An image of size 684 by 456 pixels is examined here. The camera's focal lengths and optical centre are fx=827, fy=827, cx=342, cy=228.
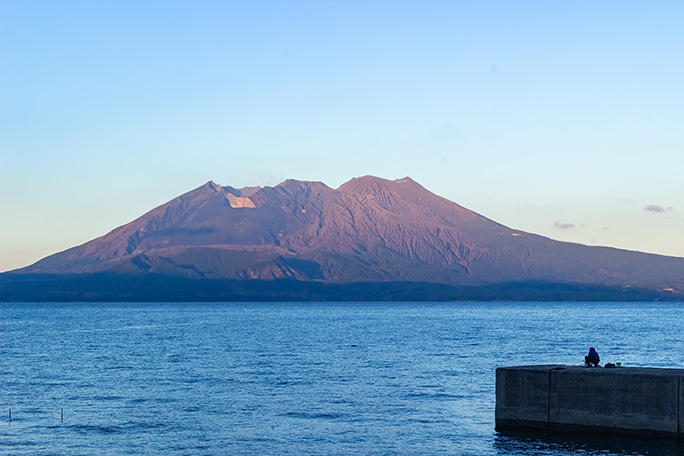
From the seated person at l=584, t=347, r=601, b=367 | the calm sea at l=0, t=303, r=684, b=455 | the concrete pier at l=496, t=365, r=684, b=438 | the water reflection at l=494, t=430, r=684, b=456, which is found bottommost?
the calm sea at l=0, t=303, r=684, b=455

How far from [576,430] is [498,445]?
3.24 meters

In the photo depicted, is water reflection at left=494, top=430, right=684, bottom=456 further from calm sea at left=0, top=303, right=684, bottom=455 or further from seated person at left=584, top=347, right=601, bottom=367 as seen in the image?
seated person at left=584, top=347, right=601, bottom=367

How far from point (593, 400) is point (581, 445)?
2103 mm

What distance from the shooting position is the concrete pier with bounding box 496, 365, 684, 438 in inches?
1268

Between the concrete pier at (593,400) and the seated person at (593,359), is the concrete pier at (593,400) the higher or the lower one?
the lower one

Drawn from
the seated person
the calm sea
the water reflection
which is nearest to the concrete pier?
the water reflection

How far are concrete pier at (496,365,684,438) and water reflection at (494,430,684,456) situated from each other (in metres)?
0.36

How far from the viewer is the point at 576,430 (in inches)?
1334

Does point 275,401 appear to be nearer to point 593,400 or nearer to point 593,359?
point 593,359

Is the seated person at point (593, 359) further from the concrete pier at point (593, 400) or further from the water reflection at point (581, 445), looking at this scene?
the water reflection at point (581, 445)

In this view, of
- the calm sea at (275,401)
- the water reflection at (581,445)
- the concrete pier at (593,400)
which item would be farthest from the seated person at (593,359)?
the calm sea at (275,401)

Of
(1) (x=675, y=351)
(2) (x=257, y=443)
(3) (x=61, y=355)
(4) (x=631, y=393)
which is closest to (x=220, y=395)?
(2) (x=257, y=443)

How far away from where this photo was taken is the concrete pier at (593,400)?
32219 millimetres

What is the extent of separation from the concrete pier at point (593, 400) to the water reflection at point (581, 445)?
1.18 ft
